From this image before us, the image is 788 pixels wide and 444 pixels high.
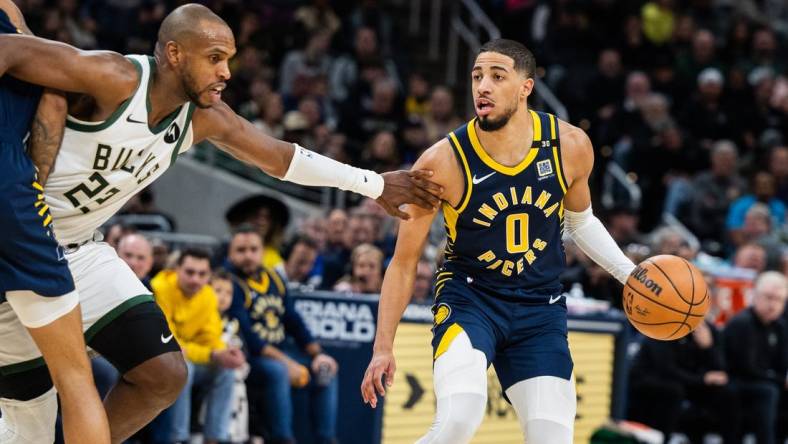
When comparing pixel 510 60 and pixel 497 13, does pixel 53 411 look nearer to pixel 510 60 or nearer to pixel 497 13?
pixel 510 60

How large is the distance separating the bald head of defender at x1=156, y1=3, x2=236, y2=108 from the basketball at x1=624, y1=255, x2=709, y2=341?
2266 mm

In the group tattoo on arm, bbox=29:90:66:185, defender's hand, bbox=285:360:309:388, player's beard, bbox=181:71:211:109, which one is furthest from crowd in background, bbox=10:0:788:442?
A: tattoo on arm, bbox=29:90:66:185

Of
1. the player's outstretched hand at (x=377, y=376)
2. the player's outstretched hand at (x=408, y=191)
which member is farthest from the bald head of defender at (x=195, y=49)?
the player's outstretched hand at (x=377, y=376)

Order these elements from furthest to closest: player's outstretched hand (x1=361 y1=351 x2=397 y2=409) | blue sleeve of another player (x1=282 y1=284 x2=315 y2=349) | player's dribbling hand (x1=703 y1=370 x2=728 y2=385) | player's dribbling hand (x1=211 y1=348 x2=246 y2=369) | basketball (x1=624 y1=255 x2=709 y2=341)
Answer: player's dribbling hand (x1=703 y1=370 x2=728 y2=385)
blue sleeve of another player (x1=282 y1=284 x2=315 y2=349)
player's dribbling hand (x1=211 y1=348 x2=246 y2=369)
basketball (x1=624 y1=255 x2=709 y2=341)
player's outstretched hand (x1=361 y1=351 x2=397 y2=409)

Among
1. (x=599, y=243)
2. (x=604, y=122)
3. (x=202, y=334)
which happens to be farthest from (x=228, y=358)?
(x=604, y=122)

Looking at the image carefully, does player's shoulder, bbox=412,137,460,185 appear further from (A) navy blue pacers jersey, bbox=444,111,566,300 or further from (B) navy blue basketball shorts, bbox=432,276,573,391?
(B) navy blue basketball shorts, bbox=432,276,573,391

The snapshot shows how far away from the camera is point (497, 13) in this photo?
17078 mm

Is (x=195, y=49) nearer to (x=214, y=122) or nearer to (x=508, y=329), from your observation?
(x=214, y=122)

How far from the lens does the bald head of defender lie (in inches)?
214

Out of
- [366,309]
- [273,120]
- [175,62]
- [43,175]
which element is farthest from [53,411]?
[273,120]

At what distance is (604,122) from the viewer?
15.4 m

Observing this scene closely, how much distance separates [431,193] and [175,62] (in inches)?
53.8

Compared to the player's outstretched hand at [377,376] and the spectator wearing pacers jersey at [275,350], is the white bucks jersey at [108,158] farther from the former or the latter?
the spectator wearing pacers jersey at [275,350]

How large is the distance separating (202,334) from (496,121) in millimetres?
3601
